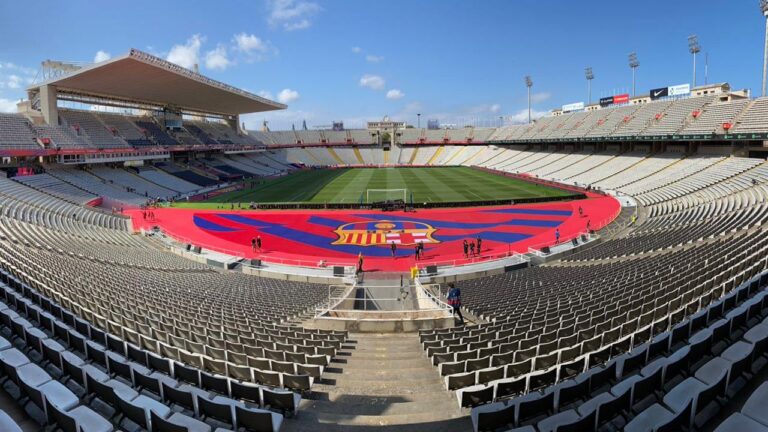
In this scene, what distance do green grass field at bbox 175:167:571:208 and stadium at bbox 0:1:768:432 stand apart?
78 centimetres

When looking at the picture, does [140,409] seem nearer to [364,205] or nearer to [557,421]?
[557,421]

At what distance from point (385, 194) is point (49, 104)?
3989 centimetres

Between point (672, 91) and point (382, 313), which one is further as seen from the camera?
point (672, 91)

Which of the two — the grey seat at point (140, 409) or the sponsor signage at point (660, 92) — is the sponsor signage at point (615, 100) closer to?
the sponsor signage at point (660, 92)

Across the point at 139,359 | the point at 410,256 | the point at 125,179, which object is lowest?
the point at 410,256

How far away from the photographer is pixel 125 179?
5106 cm

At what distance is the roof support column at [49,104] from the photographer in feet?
152

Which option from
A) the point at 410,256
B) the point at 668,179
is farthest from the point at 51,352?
the point at 668,179

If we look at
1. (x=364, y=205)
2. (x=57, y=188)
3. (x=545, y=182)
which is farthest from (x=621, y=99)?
(x=57, y=188)

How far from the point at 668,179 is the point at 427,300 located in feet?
131

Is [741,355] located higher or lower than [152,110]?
lower

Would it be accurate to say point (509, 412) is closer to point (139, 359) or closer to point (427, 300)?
point (139, 359)

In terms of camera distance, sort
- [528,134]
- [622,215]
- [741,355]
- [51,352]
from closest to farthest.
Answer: [741,355] < [51,352] < [622,215] < [528,134]

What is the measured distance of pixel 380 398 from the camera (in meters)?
7.08
